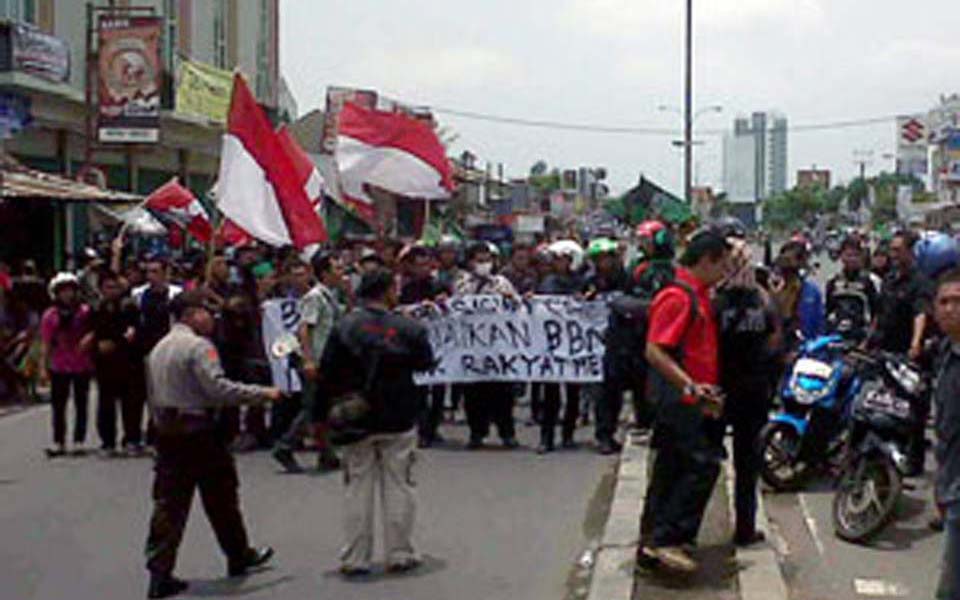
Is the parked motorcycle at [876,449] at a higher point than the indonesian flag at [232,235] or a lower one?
lower

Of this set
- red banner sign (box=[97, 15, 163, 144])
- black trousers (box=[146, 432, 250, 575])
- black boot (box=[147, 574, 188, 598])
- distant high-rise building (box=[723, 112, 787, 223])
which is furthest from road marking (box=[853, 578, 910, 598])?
distant high-rise building (box=[723, 112, 787, 223])

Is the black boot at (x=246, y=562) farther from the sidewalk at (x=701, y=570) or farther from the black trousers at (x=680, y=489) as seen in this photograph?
the black trousers at (x=680, y=489)

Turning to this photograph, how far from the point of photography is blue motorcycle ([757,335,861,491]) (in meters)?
9.77

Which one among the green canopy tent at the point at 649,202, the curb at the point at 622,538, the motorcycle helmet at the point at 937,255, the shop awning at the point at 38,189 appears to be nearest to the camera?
the curb at the point at 622,538

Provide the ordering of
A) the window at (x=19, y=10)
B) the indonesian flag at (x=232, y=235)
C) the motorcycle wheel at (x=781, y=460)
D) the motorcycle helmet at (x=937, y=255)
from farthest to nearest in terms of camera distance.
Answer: the window at (x=19, y=10)
the indonesian flag at (x=232, y=235)
the motorcycle helmet at (x=937, y=255)
the motorcycle wheel at (x=781, y=460)

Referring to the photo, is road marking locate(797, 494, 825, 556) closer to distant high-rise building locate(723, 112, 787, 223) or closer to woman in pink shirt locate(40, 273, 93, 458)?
woman in pink shirt locate(40, 273, 93, 458)

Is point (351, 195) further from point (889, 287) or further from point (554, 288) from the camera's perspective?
point (889, 287)

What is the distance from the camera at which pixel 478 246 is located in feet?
47.6

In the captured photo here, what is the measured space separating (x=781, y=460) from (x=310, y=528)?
3.41 metres

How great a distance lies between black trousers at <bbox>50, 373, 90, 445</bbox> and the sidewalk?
5224 millimetres

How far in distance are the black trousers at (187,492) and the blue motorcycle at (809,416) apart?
150 inches

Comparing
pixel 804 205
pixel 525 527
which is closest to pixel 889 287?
pixel 525 527

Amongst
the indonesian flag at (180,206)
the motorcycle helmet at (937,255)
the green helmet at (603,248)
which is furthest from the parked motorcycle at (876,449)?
the indonesian flag at (180,206)

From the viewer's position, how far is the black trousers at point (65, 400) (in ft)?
39.4
